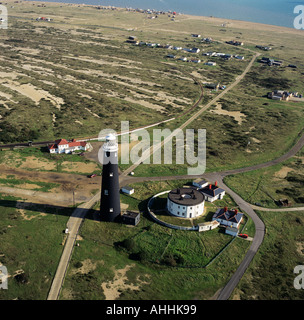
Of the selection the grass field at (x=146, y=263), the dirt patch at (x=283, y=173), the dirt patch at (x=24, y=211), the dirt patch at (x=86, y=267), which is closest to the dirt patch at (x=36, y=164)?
the dirt patch at (x=24, y=211)

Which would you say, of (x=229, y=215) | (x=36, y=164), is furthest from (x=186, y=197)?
(x=36, y=164)

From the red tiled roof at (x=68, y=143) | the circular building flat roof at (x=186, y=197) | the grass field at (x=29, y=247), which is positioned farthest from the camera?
the red tiled roof at (x=68, y=143)

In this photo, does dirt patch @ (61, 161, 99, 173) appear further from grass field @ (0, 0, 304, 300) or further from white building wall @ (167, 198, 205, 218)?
white building wall @ (167, 198, 205, 218)

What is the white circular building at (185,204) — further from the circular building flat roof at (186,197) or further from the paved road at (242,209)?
the paved road at (242,209)

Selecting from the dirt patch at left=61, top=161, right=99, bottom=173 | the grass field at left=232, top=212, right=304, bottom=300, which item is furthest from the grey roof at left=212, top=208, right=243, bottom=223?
the dirt patch at left=61, top=161, right=99, bottom=173

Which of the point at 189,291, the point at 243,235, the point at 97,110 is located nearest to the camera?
the point at 189,291
